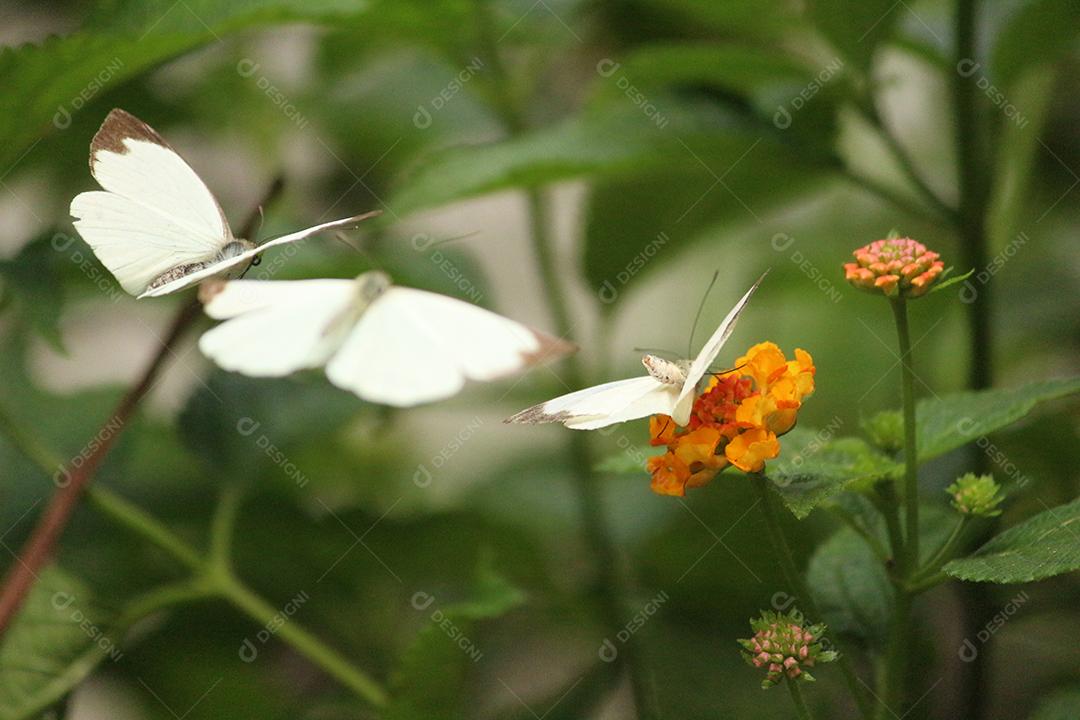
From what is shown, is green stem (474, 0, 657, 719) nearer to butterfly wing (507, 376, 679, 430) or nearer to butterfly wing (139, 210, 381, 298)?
butterfly wing (507, 376, 679, 430)

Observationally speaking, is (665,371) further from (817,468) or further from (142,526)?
(142,526)

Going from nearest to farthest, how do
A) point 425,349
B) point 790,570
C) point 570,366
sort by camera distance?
point 425,349, point 790,570, point 570,366

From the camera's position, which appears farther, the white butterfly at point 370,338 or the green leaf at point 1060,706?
the green leaf at point 1060,706

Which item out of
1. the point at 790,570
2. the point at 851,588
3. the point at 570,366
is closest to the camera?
the point at 790,570

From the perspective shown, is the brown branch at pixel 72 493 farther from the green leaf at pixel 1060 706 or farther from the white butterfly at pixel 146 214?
the green leaf at pixel 1060 706

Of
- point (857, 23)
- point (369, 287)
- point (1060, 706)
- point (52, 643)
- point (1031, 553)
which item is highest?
point (857, 23)

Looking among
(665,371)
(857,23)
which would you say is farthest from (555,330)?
(665,371)

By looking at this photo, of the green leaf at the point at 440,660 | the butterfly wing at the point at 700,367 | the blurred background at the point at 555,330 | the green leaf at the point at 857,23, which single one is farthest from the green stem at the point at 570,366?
the butterfly wing at the point at 700,367
